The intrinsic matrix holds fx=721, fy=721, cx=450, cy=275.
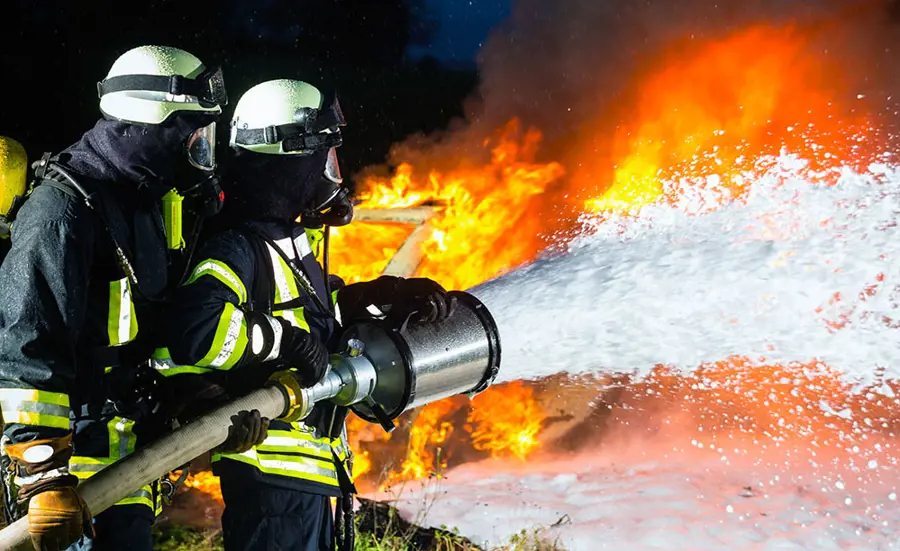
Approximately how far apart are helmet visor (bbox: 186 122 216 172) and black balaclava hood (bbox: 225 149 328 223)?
224mm

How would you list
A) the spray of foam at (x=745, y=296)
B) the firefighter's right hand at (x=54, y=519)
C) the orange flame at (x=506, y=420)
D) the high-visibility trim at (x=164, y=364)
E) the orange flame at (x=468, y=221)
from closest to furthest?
the firefighter's right hand at (x=54, y=519), the high-visibility trim at (x=164, y=364), the spray of foam at (x=745, y=296), the orange flame at (x=506, y=420), the orange flame at (x=468, y=221)

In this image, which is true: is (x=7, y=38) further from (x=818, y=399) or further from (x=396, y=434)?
(x=818, y=399)

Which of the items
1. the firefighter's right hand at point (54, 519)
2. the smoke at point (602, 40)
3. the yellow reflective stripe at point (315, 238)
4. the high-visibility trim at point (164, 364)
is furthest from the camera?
the smoke at point (602, 40)

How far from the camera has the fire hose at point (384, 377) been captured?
2.41 metres

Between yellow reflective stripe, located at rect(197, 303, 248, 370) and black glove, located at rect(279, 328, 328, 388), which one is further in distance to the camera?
black glove, located at rect(279, 328, 328, 388)

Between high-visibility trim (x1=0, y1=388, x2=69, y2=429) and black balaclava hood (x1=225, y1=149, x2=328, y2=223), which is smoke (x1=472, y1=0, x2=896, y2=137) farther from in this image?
high-visibility trim (x1=0, y1=388, x2=69, y2=429)

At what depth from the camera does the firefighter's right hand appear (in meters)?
2.00

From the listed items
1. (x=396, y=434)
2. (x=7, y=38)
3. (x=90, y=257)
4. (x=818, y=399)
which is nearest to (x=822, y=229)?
(x=818, y=399)

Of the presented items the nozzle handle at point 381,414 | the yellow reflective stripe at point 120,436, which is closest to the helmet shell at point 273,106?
the nozzle handle at point 381,414

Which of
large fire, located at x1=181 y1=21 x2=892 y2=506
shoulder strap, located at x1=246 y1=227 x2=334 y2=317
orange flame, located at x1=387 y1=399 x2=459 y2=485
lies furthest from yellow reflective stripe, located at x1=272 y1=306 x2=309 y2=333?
orange flame, located at x1=387 y1=399 x2=459 y2=485

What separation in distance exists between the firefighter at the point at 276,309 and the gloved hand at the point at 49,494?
577mm

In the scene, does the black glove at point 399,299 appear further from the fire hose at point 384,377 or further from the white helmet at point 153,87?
the white helmet at point 153,87

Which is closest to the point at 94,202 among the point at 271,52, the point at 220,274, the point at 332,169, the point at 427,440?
the point at 220,274

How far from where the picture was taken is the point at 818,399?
6074 mm
